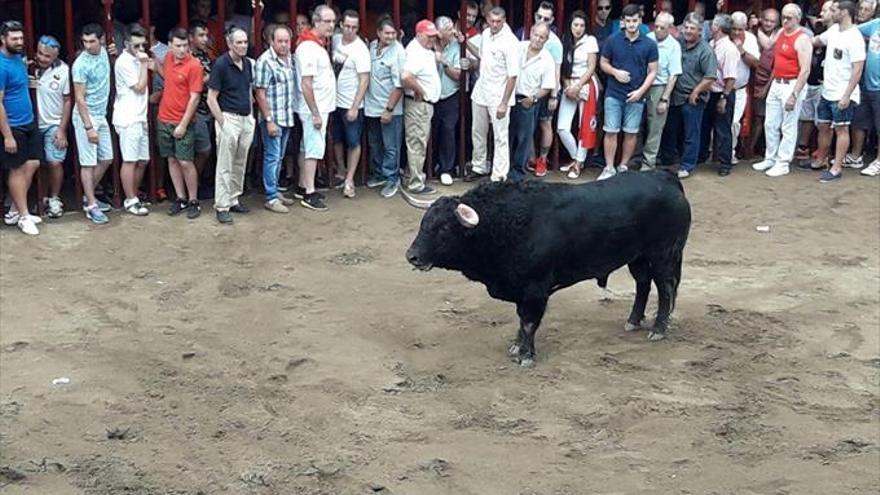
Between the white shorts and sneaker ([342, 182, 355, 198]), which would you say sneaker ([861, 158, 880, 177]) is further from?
the white shorts

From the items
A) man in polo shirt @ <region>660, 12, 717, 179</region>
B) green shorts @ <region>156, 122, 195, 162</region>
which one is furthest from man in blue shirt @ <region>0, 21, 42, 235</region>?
man in polo shirt @ <region>660, 12, 717, 179</region>

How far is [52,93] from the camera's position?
11.7 meters

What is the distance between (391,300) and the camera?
34.8 feet

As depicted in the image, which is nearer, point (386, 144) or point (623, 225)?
point (623, 225)

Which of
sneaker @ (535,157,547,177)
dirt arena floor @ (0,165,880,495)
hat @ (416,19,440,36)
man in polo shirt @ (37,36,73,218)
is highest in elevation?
hat @ (416,19,440,36)

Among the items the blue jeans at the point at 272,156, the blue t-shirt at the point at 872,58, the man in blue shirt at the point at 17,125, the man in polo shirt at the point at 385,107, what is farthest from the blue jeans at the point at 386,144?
the blue t-shirt at the point at 872,58

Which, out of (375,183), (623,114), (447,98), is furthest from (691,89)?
(375,183)

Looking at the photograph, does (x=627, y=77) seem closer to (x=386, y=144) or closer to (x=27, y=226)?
(x=386, y=144)

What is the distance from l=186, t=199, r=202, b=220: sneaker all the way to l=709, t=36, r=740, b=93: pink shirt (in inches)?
230

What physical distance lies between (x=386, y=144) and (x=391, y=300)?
3.26 m

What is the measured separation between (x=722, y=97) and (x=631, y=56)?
1327 mm

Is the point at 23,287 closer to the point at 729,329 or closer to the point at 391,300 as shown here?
the point at 391,300

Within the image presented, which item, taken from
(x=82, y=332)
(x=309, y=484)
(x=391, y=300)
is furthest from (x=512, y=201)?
(x=82, y=332)

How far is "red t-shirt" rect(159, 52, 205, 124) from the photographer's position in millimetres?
12000
